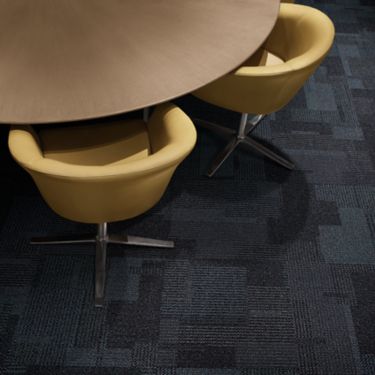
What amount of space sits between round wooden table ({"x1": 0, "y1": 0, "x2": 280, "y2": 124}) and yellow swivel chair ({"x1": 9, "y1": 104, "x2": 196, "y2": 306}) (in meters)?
0.13

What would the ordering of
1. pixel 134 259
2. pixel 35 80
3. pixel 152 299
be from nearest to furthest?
pixel 35 80 → pixel 152 299 → pixel 134 259

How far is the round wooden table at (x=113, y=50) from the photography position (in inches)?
51.1

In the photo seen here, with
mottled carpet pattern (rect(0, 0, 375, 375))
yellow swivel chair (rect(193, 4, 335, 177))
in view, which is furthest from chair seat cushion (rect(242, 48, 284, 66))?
mottled carpet pattern (rect(0, 0, 375, 375))

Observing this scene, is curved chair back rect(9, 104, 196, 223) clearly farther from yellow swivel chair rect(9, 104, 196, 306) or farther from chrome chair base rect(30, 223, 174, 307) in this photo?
chrome chair base rect(30, 223, 174, 307)

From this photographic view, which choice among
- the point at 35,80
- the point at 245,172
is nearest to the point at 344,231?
the point at 245,172

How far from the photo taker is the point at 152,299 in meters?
1.71

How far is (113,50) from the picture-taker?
1.47 meters

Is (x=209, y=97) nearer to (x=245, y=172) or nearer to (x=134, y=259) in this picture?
(x=245, y=172)

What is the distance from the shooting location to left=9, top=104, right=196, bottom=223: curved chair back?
1152 mm

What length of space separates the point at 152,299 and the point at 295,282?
0.61 m

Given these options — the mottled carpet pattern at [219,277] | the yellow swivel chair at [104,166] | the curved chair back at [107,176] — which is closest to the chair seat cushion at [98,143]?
the yellow swivel chair at [104,166]

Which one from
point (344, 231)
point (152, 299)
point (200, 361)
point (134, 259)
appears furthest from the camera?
point (344, 231)

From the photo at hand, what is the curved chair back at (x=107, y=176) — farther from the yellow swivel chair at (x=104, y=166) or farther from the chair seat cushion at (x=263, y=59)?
the chair seat cushion at (x=263, y=59)

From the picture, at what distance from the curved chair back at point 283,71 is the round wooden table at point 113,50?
119mm
